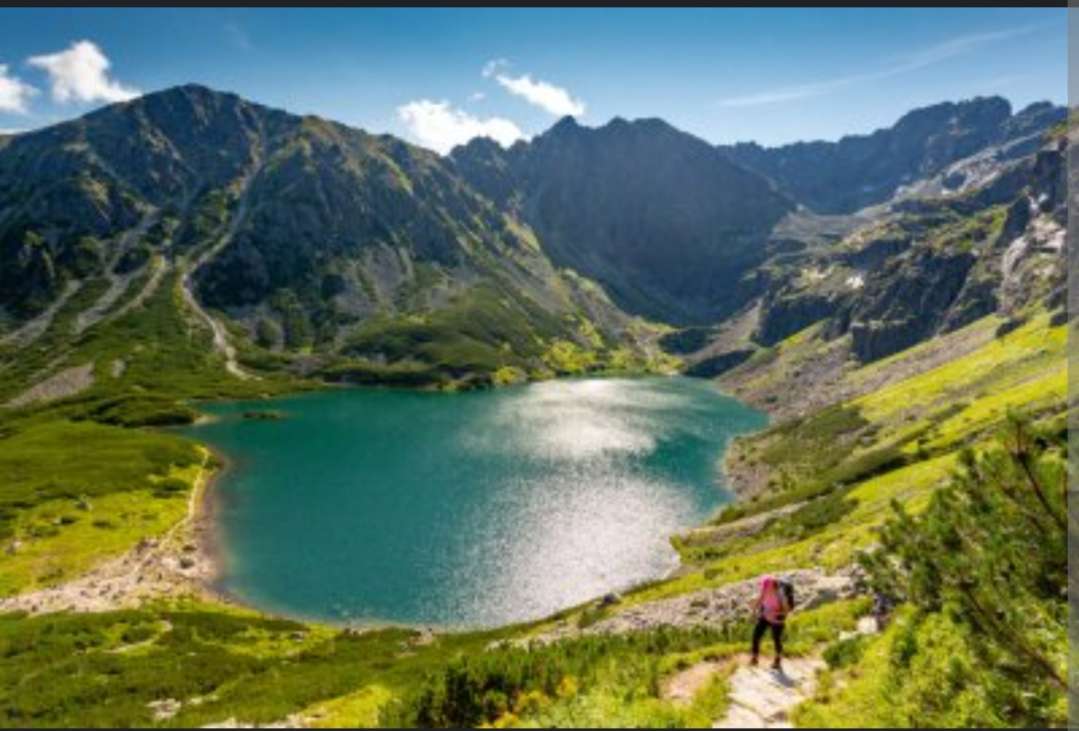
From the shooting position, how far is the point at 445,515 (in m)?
114

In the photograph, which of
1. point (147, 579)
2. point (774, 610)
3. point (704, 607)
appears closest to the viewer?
Result: point (774, 610)

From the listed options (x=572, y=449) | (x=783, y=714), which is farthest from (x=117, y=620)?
(x=572, y=449)

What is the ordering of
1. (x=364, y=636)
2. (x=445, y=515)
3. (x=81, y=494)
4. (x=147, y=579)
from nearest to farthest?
1. (x=364, y=636)
2. (x=147, y=579)
3. (x=81, y=494)
4. (x=445, y=515)

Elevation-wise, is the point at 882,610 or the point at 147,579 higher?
the point at 882,610

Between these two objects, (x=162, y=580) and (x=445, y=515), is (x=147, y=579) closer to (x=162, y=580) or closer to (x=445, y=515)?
(x=162, y=580)

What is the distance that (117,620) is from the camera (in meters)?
67.2

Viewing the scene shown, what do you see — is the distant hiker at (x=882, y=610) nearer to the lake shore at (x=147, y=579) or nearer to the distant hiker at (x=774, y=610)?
the distant hiker at (x=774, y=610)

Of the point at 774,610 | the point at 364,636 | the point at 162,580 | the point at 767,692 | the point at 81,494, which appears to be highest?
the point at 774,610

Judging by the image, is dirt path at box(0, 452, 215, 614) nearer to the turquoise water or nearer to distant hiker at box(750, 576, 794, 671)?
the turquoise water

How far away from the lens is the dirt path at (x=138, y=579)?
7469 centimetres

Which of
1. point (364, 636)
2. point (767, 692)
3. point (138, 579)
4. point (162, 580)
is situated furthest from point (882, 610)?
point (138, 579)

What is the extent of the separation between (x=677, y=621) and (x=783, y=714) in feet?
117

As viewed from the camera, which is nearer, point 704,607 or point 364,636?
point 704,607

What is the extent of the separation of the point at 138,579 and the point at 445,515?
4187 centimetres
